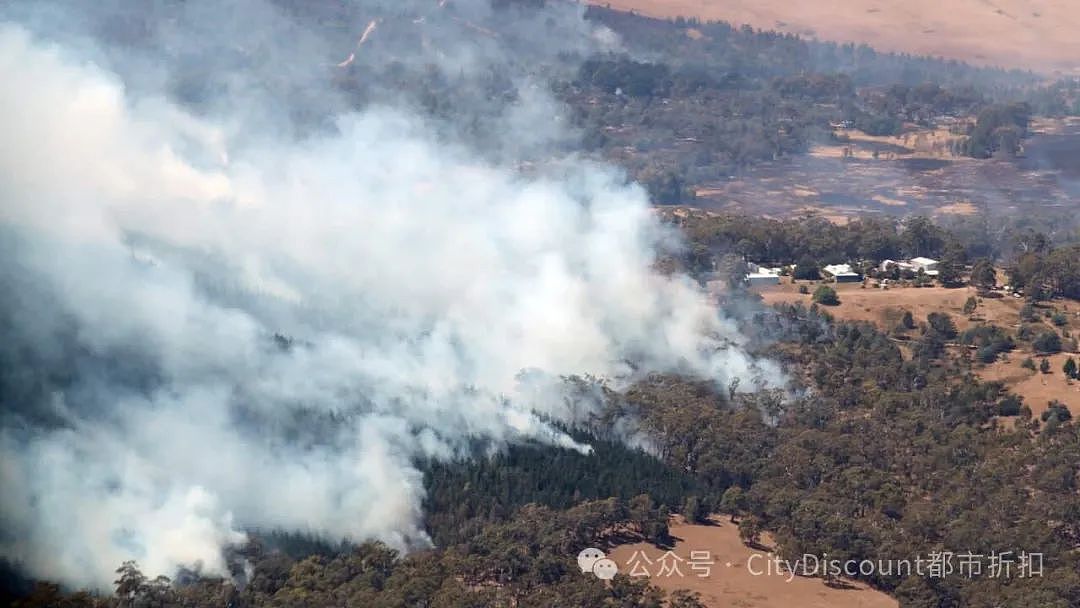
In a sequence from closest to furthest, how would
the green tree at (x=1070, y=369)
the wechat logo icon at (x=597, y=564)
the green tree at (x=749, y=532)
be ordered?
the wechat logo icon at (x=597, y=564) < the green tree at (x=749, y=532) < the green tree at (x=1070, y=369)

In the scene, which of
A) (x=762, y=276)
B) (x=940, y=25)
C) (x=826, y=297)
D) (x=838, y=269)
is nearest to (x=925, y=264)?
(x=838, y=269)

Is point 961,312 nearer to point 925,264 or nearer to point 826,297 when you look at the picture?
point 826,297

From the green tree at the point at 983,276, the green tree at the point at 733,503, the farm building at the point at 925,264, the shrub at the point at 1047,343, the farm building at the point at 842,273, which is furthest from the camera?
the farm building at the point at 925,264

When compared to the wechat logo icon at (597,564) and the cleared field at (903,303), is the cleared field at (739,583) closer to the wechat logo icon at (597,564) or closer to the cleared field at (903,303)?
the wechat logo icon at (597,564)

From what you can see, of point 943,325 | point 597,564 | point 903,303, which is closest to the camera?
point 597,564

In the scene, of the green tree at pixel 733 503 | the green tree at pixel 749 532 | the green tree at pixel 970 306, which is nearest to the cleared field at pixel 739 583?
the green tree at pixel 749 532
